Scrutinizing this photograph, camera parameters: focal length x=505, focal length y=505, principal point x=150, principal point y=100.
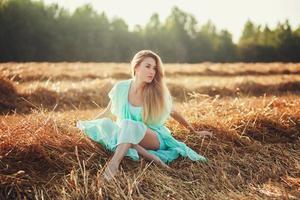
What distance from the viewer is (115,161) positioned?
4367mm

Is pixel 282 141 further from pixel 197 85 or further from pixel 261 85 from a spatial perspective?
pixel 261 85

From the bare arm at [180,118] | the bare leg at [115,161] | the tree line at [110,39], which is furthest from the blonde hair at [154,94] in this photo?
the tree line at [110,39]

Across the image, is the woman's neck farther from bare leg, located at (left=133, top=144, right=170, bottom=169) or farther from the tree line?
the tree line

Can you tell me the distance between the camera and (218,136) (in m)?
5.60

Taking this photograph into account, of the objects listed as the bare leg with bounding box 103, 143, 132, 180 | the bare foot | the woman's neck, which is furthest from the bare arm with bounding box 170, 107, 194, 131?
the bare foot

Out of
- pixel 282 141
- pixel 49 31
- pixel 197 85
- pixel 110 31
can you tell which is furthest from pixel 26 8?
pixel 282 141

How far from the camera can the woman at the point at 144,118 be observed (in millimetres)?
4750

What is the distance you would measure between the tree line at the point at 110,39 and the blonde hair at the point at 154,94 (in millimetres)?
33264

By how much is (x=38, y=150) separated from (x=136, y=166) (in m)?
0.89

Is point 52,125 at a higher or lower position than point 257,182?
higher

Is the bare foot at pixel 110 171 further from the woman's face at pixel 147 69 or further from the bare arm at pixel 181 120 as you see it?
the bare arm at pixel 181 120

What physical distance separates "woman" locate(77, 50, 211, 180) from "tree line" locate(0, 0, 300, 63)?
33.1m

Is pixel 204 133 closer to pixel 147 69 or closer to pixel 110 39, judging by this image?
pixel 147 69

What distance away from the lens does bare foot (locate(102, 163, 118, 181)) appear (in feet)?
13.5
